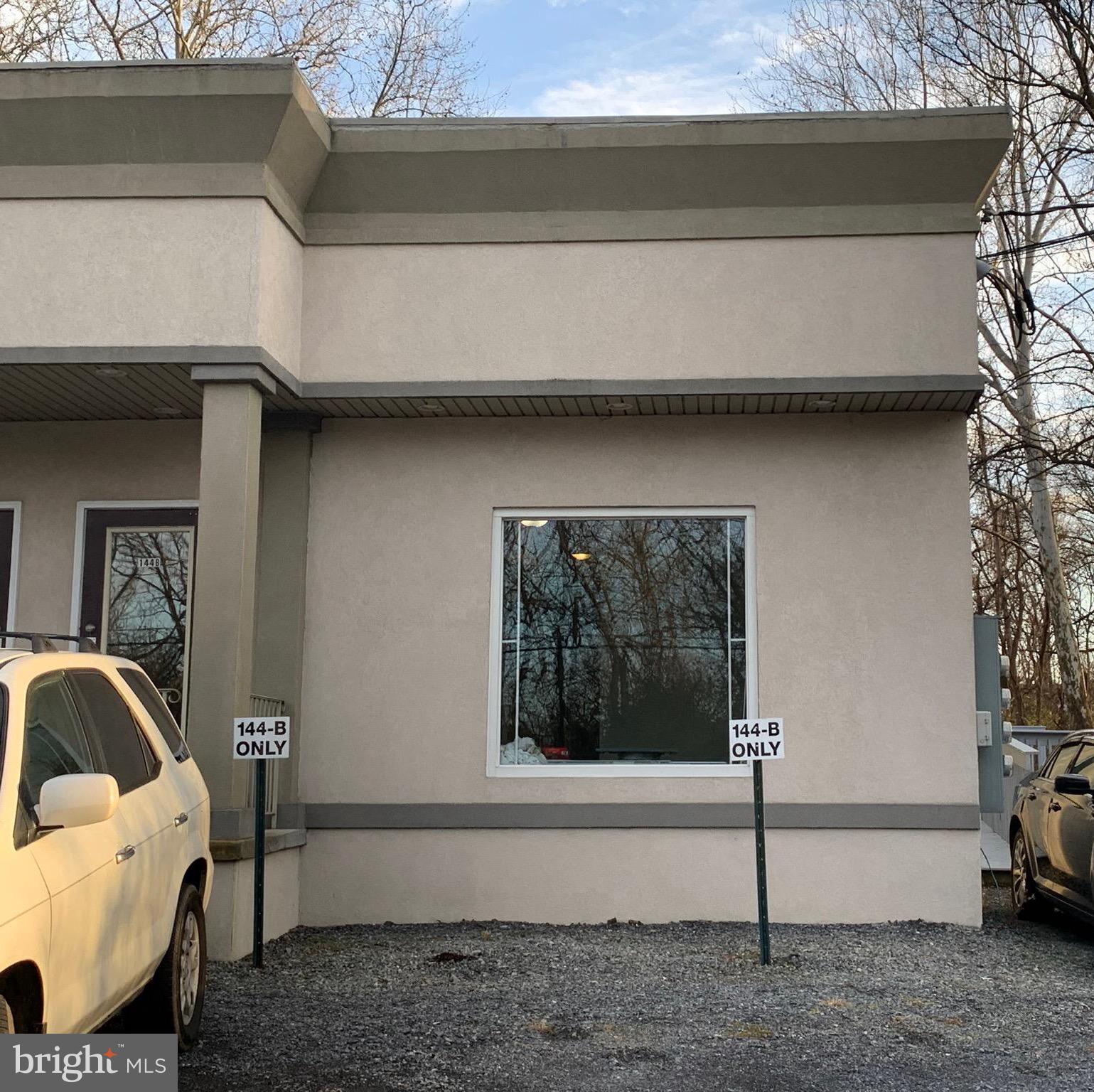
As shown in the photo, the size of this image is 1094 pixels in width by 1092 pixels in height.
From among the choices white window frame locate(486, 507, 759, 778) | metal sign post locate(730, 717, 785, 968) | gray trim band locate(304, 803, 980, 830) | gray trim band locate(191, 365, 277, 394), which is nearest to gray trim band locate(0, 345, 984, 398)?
gray trim band locate(191, 365, 277, 394)

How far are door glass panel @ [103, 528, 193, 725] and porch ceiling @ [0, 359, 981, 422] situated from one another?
1031mm

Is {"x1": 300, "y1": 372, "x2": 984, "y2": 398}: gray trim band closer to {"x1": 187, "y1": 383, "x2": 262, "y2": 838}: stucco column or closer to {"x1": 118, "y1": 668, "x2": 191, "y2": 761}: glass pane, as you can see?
{"x1": 187, "y1": 383, "x2": 262, "y2": 838}: stucco column

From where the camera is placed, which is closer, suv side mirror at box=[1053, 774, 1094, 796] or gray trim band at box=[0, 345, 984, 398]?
suv side mirror at box=[1053, 774, 1094, 796]

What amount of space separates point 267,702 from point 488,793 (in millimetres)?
1802

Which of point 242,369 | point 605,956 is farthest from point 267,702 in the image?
point 605,956

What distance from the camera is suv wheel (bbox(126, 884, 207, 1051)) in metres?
5.83

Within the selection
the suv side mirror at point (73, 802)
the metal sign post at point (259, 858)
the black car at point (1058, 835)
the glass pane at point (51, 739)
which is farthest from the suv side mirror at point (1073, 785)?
the suv side mirror at point (73, 802)

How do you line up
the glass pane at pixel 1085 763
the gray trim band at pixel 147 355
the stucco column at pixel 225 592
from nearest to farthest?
the stucco column at pixel 225 592, the gray trim band at pixel 147 355, the glass pane at pixel 1085 763

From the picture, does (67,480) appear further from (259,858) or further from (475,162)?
(475,162)

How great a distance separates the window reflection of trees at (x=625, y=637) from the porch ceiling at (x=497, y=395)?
0.95 metres

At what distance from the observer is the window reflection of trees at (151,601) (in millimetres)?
10680

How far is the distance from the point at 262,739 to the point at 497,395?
10.5 feet

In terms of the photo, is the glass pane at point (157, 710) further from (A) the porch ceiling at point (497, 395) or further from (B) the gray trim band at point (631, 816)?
(B) the gray trim band at point (631, 816)

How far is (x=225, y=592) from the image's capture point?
29.3ft
